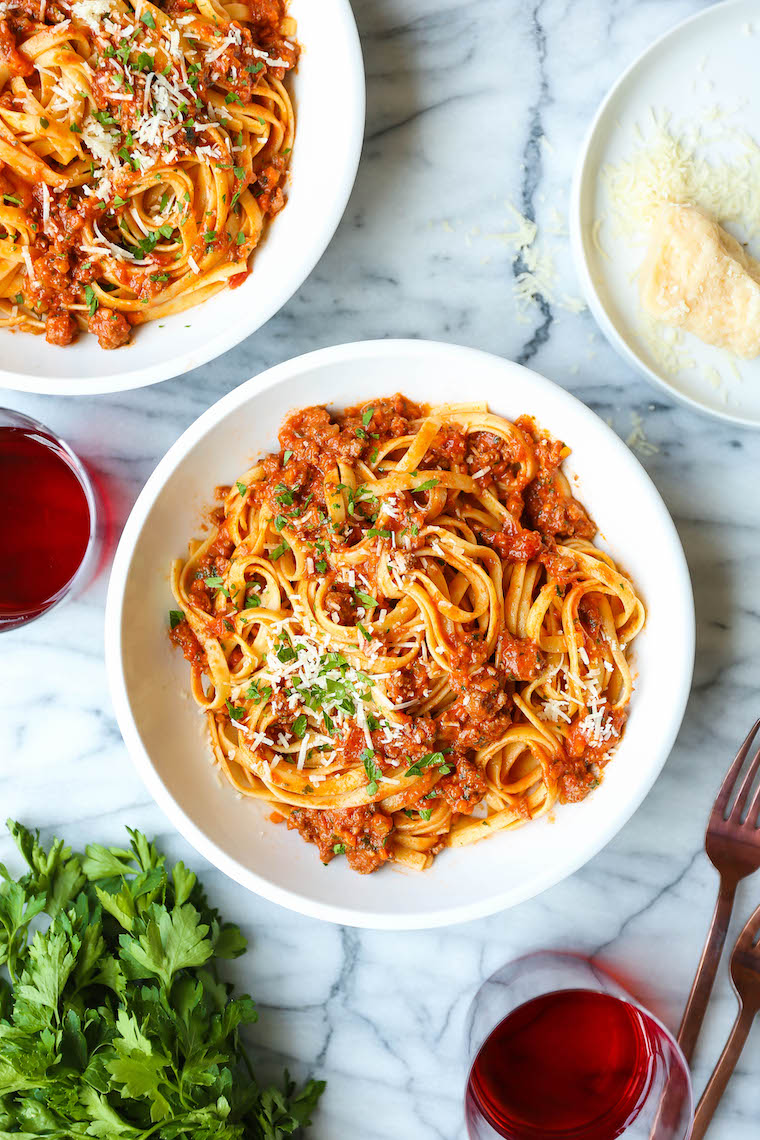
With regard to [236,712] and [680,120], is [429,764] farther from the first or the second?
[680,120]

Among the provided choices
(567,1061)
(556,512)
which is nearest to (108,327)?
(556,512)

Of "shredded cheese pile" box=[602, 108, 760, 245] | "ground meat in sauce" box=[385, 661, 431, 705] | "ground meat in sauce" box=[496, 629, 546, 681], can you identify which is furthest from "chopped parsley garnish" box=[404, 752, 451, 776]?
"shredded cheese pile" box=[602, 108, 760, 245]

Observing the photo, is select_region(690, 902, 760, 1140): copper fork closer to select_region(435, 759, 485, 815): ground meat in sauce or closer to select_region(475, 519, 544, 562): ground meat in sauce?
select_region(435, 759, 485, 815): ground meat in sauce

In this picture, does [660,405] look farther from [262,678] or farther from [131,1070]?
[131,1070]

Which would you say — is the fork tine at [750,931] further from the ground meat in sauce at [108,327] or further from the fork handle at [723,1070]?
the ground meat in sauce at [108,327]

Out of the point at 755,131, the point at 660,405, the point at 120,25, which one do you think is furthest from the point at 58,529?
the point at 755,131

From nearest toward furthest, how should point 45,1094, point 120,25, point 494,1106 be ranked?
point 120,25 < point 45,1094 < point 494,1106
